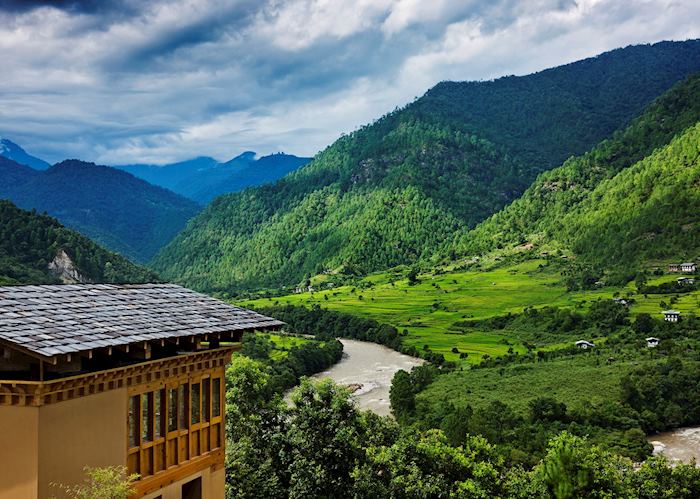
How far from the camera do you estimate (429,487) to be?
25578mm

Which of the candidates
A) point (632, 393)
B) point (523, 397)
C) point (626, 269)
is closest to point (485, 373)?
point (523, 397)

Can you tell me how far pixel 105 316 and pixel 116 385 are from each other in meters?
1.28

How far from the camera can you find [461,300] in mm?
111625

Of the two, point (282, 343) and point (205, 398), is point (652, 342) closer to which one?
point (282, 343)

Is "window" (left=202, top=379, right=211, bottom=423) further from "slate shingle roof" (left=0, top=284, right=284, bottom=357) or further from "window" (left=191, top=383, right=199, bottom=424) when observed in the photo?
"slate shingle roof" (left=0, top=284, right=284, bottom=357)

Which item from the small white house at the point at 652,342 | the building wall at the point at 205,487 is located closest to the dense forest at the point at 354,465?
the building wall at the point at 205,487

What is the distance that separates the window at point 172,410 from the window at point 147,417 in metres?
0.58

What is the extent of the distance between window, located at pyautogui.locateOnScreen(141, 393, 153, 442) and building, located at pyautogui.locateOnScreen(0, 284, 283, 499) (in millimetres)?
19

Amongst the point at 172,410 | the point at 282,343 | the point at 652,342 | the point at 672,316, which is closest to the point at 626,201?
the point at 672,316

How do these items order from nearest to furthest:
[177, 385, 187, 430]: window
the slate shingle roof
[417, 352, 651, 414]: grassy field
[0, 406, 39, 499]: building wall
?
[0, 406, 39, 499]: building wall → the slate shingle roof → [177, 385, 187, 430]: window → [417, 352, 651, 414]: grassy field

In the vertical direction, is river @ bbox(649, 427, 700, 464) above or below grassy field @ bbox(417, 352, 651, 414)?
below

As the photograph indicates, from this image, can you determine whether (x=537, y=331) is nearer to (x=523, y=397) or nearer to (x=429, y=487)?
(x=523, y=397)

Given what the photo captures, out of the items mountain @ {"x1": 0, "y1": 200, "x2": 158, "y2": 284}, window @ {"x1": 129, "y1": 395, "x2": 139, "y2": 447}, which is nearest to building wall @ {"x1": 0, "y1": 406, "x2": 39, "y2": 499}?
window @ {"x1": 129, "y1": 395, "x2": 139, "y2": 447}

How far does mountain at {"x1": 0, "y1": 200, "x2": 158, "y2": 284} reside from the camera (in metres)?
111
